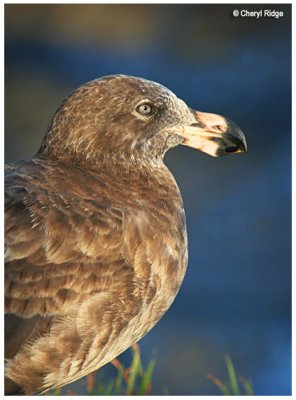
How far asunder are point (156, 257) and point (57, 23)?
13.9 feet

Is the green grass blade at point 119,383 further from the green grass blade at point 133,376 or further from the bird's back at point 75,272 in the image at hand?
the bird's back at point 75,272

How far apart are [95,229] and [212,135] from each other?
846mm

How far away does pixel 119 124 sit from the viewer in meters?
3.89

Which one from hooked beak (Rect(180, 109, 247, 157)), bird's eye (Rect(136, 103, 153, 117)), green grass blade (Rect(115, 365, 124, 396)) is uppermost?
bird's eye (Rect(136, 103, 153, 117))

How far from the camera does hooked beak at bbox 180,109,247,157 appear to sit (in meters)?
4.06

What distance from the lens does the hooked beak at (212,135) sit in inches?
160

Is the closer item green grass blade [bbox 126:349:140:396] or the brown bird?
the brown bird

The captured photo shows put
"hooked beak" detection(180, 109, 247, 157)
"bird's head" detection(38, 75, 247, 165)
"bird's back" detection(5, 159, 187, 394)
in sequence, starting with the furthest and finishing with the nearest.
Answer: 1. "hooked beak" detection(180, 109, 247, 157)
2. "bird's head" detection(38, 75, 247, 165)
3. "bird's back" detection(5, 159, 187, 394)

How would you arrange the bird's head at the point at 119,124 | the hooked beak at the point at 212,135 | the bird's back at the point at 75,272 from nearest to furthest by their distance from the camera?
the bird's back at the point at 75,272 < the bird's head at the point at 119,124 < the hooked beak at the point at 212,135

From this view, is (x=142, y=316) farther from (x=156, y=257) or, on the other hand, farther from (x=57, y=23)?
(x=57, y=23)

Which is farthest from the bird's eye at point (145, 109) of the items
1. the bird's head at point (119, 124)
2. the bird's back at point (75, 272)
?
the bird's back at point (75, 272)

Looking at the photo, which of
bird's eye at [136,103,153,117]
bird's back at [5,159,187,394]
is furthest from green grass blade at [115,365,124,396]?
bird's eye at [136,103,153,117]

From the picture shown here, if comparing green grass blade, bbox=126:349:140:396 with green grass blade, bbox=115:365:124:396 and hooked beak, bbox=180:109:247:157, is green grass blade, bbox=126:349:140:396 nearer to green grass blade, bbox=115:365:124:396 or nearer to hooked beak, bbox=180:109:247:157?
green grass blade, bbox=115:365:124:396

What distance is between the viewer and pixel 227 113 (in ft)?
26.3
